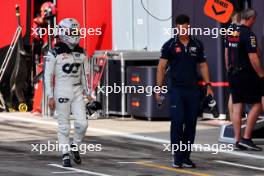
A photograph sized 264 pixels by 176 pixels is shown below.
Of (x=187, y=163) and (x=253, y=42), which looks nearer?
(x=187, y=163)

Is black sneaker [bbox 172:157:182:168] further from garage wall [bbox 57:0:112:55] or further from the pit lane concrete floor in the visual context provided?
garage wall [bbox 57:0:112:55]

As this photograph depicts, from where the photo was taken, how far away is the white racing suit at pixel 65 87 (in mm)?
11805

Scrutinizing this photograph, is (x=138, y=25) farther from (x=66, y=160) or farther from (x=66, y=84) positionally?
(x=66, y=160)

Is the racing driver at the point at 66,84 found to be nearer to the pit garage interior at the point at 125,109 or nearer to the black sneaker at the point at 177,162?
the pit garage interior at the point at 125,109

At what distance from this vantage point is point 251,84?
1374 cm

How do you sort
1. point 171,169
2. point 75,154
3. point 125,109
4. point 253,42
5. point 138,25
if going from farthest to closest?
point 138,25 → point 125,109 → point 253,42 → point 75,154 → point 171,169

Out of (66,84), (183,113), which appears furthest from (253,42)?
(66,84)

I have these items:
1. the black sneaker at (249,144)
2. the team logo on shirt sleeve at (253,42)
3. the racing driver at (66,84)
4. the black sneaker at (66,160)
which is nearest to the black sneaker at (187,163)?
the racing driver at (66,84)

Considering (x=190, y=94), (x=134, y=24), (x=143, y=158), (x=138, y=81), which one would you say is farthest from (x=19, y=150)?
(x=134, y=24)

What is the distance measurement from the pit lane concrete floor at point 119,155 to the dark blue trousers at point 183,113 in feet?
1.23

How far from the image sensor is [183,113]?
1173cm

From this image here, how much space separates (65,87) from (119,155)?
5.74ft

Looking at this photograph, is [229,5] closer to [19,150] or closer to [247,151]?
[247,151]

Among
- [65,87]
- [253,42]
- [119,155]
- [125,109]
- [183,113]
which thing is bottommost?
[119,155]
